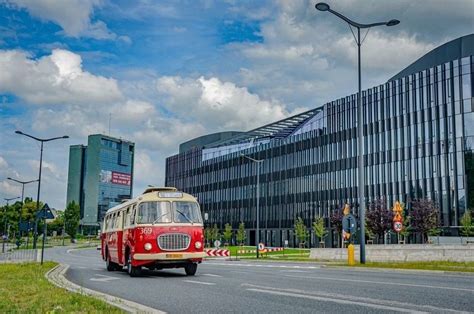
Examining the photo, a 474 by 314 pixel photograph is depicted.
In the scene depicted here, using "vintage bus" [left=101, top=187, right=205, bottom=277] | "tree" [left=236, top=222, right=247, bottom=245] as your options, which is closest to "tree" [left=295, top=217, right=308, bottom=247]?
"tree" [left=236, top=222, right=247, bottom=245]

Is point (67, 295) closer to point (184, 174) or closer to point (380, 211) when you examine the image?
point (380, 211)

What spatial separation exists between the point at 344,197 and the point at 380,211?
13.8 m

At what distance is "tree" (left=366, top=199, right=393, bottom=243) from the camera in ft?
205

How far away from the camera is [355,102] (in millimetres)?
76188

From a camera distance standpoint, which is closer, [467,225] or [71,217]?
[467,225]

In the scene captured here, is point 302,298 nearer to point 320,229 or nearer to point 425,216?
point 425,216

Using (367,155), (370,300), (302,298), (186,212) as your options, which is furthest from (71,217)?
(370,300)

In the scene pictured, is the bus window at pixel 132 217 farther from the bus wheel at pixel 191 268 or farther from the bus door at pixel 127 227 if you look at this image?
the bus wheel at pixel 191 268

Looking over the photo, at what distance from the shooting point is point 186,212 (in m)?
19.3

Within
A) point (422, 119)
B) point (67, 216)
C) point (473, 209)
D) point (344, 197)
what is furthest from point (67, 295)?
point (67, 216)

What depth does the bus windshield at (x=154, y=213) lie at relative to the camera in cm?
1891

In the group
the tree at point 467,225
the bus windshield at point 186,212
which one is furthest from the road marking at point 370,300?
the tree at point 467,225

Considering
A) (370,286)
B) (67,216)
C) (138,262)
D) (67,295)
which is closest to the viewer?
(67,295)

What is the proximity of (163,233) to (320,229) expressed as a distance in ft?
188
